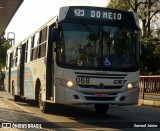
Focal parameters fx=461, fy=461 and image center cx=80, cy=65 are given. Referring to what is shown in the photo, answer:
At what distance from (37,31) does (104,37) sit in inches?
167

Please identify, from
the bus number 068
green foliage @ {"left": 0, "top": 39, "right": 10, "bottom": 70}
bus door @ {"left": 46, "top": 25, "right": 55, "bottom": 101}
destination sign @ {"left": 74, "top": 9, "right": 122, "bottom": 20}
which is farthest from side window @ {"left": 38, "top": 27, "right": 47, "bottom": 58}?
green foliage @ {"left": 0, "top": 39, "right": 10, "bottom": 70}

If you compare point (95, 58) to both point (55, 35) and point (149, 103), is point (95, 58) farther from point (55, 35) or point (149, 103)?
point (149, 103)

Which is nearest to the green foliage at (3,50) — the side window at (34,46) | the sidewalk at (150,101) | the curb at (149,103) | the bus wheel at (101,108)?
the sidewalk at (150,101)

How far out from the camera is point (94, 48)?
13.5 m

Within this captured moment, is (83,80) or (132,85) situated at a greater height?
(83,80)

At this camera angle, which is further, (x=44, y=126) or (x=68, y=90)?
(x=68, y=90)

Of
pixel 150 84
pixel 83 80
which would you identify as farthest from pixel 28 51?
pixel 150 84

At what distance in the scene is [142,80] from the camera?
27141mm

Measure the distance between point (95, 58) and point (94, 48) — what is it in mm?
302

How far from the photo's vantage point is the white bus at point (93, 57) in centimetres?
1335

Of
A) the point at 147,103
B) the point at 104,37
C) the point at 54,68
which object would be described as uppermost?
the point at 104,37

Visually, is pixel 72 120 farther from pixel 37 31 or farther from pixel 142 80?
pixel 142 80

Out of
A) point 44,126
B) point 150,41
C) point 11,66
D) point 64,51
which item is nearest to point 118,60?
point 64,51

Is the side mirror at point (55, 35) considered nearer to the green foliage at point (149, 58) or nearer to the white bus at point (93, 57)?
the white bus at point (93, 57)
